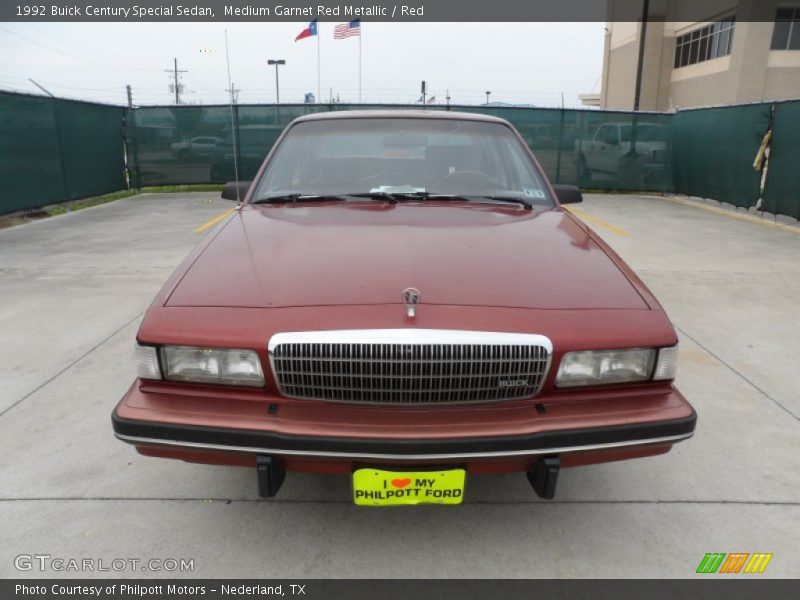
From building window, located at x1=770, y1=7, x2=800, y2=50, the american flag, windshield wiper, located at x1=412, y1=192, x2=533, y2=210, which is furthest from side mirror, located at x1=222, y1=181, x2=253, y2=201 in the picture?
building window, located at x1=770, y1=7, x2=800, y2=50

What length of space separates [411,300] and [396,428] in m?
0.42

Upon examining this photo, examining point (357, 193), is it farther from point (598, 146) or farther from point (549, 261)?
point (598, 146)

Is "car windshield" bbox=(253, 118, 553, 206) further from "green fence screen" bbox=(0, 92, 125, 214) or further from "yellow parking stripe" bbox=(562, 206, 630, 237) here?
"green fence screen" bbox=(0, 92, 125, 214)

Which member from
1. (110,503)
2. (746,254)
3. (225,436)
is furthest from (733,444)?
(746,254)

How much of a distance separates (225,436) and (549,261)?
140 cm

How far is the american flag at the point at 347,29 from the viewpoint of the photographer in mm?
19562

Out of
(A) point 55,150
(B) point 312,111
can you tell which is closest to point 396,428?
(A) point 55,150

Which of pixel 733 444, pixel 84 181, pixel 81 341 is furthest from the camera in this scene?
pixel 84 181

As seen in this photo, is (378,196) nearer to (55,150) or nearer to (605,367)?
(605,367)

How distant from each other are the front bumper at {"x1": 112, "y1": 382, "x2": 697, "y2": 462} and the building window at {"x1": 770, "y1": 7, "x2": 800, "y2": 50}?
29897 mm

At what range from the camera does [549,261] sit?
240 centimetres

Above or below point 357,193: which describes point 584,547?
below

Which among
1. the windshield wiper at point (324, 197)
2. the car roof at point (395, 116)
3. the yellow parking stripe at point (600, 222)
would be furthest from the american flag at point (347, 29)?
the windshield wiper at point (324, 197)
